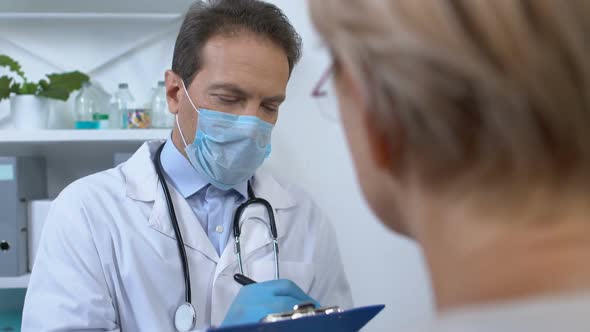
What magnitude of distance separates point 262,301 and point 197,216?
407 millimetres

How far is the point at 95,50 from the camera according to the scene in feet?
6.57

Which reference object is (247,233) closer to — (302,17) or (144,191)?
(144,191)

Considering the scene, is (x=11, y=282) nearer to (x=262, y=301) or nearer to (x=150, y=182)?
(x=150, y=182)

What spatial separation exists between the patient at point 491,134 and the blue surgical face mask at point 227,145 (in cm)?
91

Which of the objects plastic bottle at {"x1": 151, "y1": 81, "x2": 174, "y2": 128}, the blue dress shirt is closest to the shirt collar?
the blue dress shirt

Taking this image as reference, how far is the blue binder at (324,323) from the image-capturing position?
0.79 m

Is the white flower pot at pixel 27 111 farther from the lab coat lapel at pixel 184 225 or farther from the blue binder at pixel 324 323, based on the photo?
the blue binder at pixel 324 323

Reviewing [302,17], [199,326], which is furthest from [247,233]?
[302,17]

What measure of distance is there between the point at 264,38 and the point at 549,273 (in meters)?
1.16

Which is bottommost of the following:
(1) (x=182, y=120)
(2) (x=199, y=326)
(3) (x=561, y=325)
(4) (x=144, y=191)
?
(2) (x=199, y=326)

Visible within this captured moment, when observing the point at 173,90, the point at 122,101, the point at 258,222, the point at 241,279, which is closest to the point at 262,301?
the point at 241,279

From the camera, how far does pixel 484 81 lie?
1.38 ft

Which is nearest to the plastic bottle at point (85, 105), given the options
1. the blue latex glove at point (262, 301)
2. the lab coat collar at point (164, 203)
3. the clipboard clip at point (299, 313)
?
the lab coat collar at point (164, 203)

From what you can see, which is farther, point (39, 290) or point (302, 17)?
point (302, 17)
